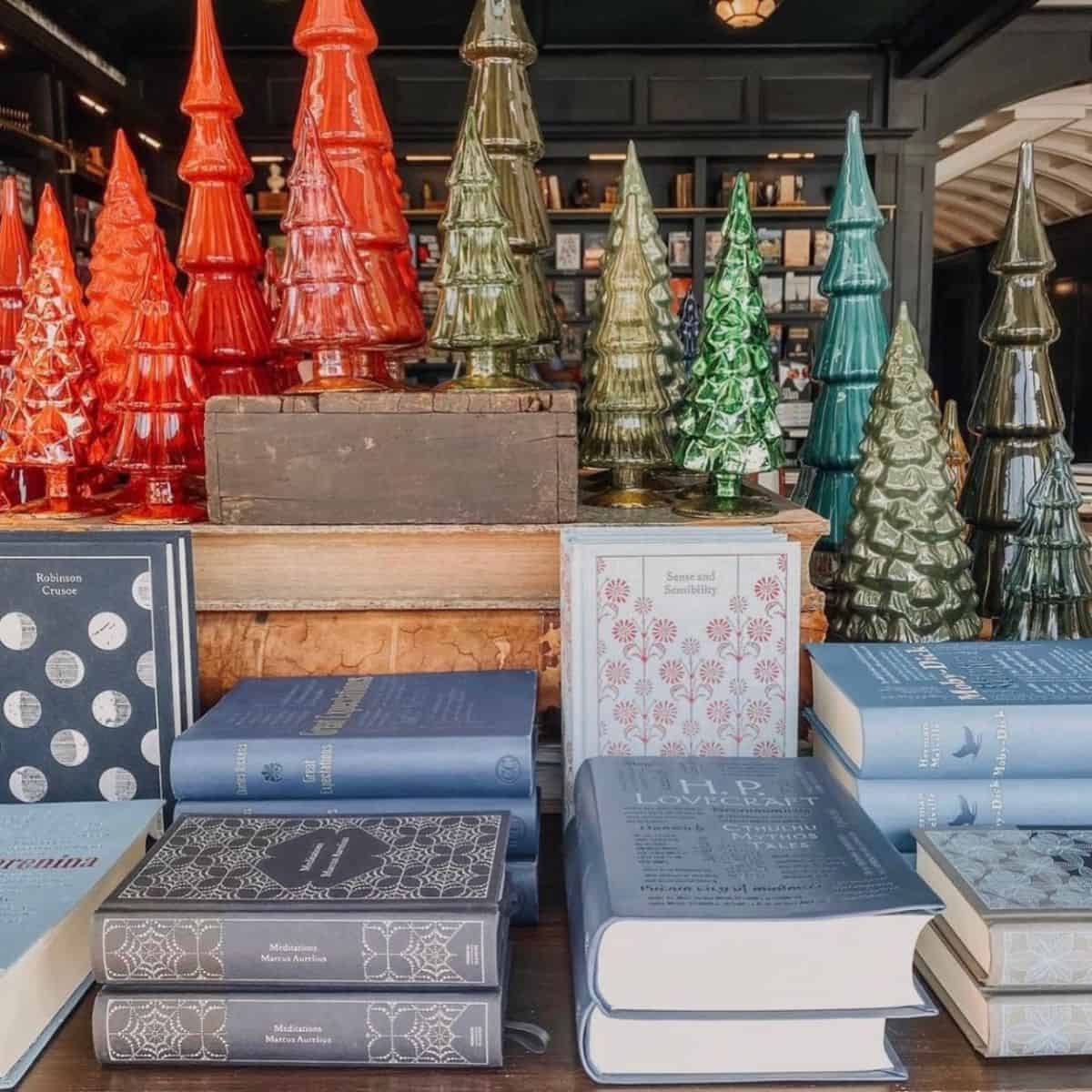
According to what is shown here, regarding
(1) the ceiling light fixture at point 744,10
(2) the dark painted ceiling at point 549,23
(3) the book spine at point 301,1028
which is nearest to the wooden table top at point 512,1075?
(3) the book spine at point 301,1028

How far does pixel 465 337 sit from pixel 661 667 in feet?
1.31

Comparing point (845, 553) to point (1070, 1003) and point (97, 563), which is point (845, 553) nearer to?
point (1070, 1003)

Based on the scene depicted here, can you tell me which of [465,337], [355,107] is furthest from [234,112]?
[465,337]

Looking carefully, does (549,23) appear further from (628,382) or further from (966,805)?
(966,805)

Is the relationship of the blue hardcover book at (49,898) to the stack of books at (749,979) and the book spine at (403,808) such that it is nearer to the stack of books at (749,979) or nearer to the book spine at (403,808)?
the book spine at (403,808)

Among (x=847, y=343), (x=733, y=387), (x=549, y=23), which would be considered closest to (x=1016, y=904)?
(x=733, y=387)

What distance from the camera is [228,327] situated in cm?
111

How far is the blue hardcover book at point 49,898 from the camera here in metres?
0.62

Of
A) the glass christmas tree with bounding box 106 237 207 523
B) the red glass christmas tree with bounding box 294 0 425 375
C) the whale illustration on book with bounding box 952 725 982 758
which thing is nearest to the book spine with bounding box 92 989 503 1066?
the whale illustration on book with bounding box 952 725 982 758

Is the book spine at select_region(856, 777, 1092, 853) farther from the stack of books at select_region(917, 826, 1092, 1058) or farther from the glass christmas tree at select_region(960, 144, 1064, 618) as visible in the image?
the glass christmas tree at select_region(960, 144, 1064, 618)

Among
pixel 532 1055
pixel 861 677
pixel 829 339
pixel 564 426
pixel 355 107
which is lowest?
pixel 532 1055

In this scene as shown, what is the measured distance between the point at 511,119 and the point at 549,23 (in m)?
4.69

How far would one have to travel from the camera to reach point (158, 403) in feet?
3.30

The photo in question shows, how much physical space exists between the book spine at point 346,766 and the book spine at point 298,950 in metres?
0.17
